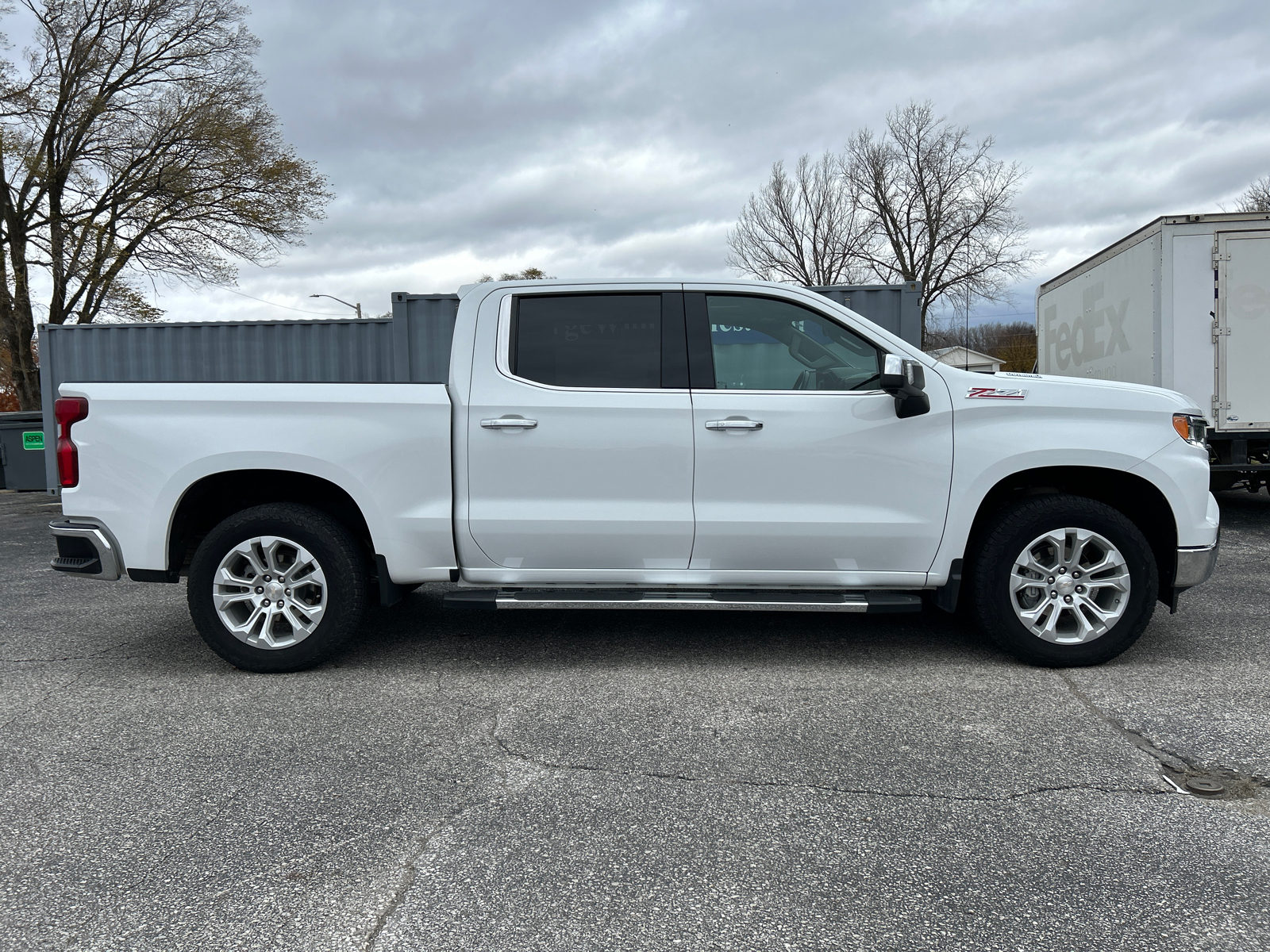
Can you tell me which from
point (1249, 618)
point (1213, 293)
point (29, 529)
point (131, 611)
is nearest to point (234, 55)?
point (29, 529)

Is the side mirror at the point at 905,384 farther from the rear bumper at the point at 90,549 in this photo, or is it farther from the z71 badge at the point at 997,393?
the rear bumper at the point at 90,549

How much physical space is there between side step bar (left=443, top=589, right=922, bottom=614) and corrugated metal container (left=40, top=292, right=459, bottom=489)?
8.33 meters

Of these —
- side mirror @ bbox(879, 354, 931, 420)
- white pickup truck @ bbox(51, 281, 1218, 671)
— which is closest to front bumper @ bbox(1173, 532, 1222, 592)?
white pickup truck @ bbox(51, 281, 1218, 671)

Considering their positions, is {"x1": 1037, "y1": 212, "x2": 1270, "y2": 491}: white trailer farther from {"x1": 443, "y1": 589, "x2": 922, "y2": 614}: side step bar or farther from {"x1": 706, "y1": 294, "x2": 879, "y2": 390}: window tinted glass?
{"x1": 443, "y1": 589, "x2": 922, "y2": 614}: side step bar

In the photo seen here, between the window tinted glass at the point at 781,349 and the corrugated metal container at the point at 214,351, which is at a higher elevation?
the corrugated metal container at the point at 214,351

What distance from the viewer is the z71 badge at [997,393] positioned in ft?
14.0

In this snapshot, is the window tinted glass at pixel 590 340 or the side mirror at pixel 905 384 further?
the window tinted glass at pixel 590 340

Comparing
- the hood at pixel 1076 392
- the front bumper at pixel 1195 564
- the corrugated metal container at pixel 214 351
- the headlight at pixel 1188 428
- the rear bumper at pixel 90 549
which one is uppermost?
the corrugated metal container at pixel 214 351

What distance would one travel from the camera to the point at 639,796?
302 cm

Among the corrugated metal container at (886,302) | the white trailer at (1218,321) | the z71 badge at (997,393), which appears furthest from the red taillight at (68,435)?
the white trailer at (1218,321)

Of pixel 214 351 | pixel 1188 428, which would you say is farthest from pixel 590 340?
pixel 214 351

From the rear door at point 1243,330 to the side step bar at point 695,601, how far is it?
624cm

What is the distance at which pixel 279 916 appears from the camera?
232 centimetres

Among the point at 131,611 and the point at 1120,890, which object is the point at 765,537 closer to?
the point at 1120,890
